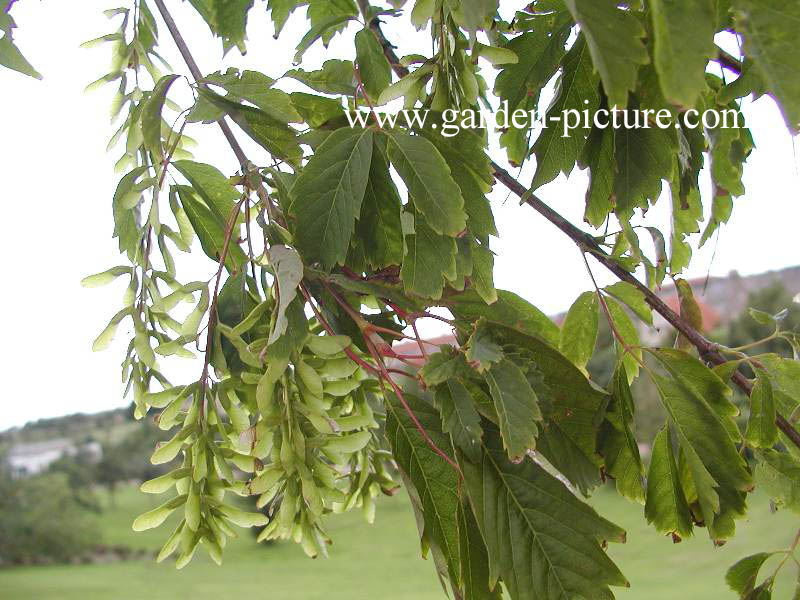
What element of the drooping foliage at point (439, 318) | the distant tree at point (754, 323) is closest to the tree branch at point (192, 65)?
the drooping foliage at point (439, 318)

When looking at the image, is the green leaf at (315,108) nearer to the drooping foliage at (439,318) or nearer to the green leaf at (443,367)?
the drooping foliage at (439,318)

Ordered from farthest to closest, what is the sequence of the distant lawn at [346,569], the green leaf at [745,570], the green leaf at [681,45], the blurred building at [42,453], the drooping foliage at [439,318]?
the distant lawn at [346,569] < the blurred building at [42,453] < the green leaf at [745,570] < the drooping foliage at [439,318] < the green leaf at [681,45]

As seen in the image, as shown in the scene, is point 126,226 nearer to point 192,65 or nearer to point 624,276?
point 192,65

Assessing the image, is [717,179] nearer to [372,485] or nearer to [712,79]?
[712,79]

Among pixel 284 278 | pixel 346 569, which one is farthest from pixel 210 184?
pixel 346 569

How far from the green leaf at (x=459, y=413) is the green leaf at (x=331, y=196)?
0.05 metres

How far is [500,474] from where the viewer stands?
25 cm

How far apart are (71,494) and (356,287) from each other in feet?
6.56

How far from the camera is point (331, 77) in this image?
11.0 inches

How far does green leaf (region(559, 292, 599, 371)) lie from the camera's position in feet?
1.07

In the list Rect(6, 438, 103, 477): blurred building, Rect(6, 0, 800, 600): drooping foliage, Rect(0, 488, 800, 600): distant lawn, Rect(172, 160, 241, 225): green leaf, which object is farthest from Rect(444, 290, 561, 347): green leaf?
Rect(0, 488, 800, 600): distant lawn

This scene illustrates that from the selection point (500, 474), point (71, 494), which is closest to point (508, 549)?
point (500, 474)

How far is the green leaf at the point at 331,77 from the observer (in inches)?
10.8

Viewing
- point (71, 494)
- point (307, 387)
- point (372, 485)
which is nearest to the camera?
point (307, 387)
